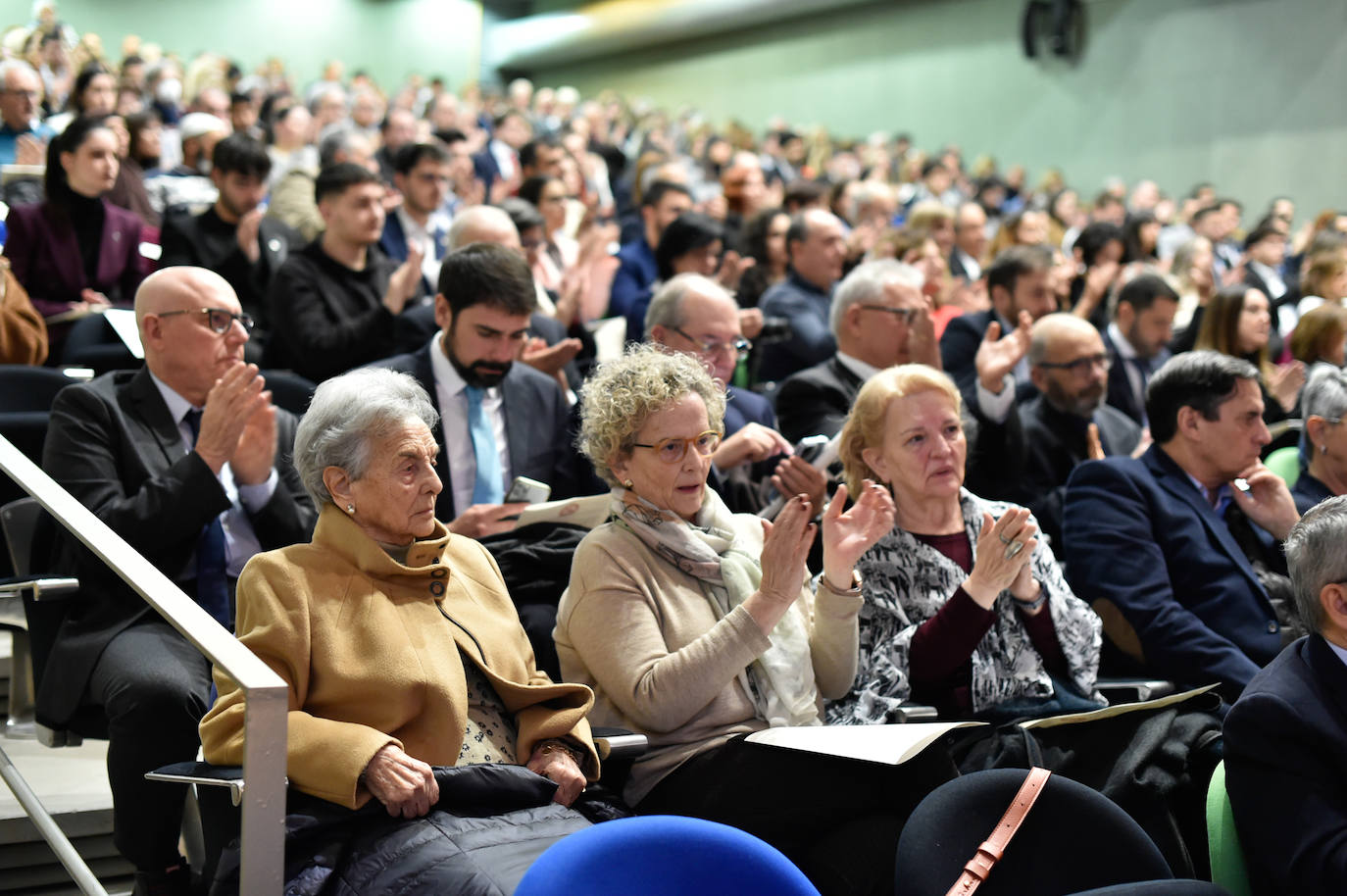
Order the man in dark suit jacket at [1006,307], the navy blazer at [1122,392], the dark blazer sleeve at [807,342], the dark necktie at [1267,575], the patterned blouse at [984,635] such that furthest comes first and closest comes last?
1. the navy blazer at [1122,392]
2. the dark blazer sleeve at [807,342]
3. the man in dark suit jacket at [1006,307]
4. the dark necktie at [1267,575]
5. the patterned blouse at [984,635]

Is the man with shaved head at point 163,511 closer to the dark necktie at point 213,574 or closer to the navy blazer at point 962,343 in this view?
the dark necktie at point 213,574

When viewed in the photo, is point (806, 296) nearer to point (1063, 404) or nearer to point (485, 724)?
point (1063, 404)

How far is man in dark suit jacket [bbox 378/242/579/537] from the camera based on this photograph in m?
3.24

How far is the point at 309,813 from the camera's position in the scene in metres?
1.94

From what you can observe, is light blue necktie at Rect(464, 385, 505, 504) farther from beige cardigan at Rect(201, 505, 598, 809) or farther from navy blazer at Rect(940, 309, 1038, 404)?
navy blazer at Rect(940, 309, 1038, 404)

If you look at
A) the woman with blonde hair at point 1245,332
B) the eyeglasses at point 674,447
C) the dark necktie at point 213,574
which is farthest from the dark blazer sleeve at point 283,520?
the woman with blonde hair at point 1245,332

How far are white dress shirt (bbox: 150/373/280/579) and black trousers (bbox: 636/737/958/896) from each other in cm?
116

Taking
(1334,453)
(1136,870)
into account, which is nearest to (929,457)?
(1136,870)

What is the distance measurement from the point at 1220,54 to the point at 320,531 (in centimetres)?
1263

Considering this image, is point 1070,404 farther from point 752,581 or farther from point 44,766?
point 44,766

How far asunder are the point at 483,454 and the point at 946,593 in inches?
48.0

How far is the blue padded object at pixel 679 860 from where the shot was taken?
1562mm

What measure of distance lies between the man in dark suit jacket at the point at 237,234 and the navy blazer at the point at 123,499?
2.32 m

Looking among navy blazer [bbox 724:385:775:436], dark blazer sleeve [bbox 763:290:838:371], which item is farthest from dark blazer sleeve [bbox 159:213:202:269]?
navy blazer [bbox 724:385:775:436]
